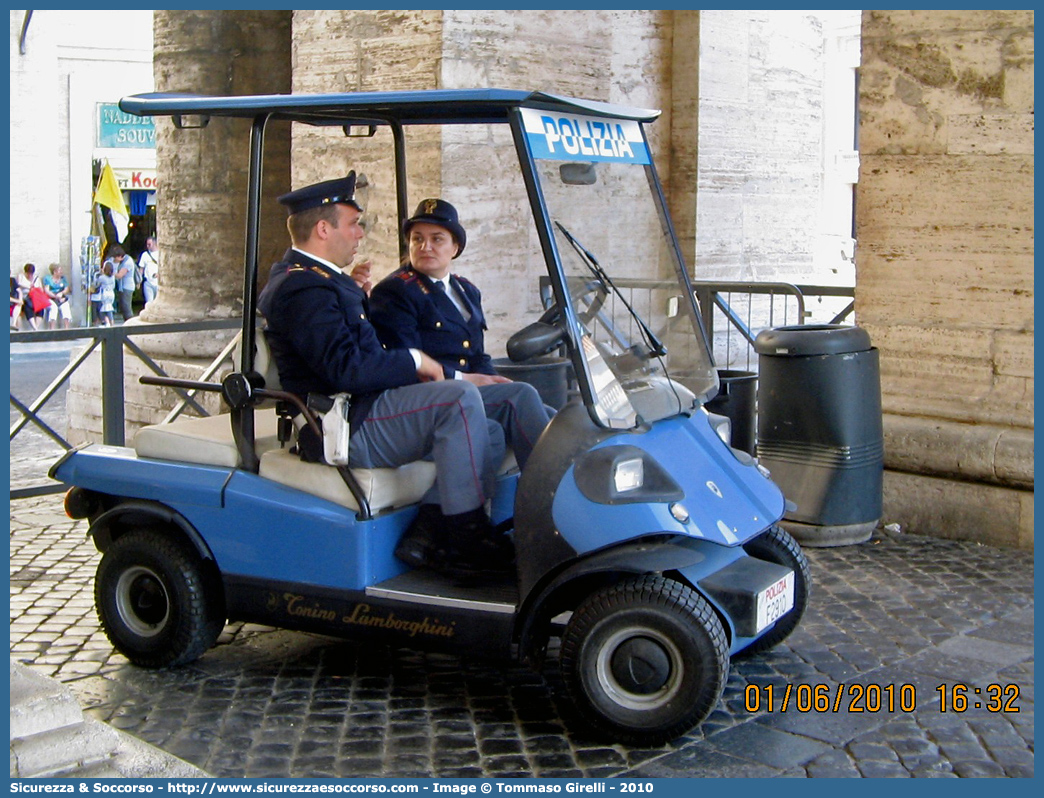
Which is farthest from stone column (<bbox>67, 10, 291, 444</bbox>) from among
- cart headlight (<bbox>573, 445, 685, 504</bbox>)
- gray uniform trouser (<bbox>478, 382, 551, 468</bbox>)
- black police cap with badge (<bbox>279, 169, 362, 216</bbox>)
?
cart headlight (<bbox>573, 445, 685, 504</bbox>)

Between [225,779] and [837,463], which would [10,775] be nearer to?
[225,779]

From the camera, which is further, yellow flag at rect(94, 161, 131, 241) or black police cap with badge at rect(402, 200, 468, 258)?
yellow flag at rect(94, 161, 131, 241)

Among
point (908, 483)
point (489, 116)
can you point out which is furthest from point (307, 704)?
point (908, 483)

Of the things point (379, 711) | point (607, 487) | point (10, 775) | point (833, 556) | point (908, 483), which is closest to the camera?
point (10, 775)

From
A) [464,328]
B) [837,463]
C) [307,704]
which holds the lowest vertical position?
[307,704]

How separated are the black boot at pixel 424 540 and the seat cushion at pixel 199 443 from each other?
0.58 m

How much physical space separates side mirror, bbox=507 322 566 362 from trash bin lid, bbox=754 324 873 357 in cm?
242

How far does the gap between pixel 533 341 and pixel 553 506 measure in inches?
18.3

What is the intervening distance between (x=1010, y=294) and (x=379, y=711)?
357 cm

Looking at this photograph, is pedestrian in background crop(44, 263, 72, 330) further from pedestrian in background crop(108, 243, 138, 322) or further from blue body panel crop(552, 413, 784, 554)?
blue body panel crop(552, 413, 784, 554)

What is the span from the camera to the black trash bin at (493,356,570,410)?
563 centimetres

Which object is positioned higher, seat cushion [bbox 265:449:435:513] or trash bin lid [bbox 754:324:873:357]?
trash bin lid [bbox 754:324:873:357]

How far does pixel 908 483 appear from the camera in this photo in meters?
6.44

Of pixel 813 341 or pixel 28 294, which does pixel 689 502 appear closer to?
pixel 813 341
